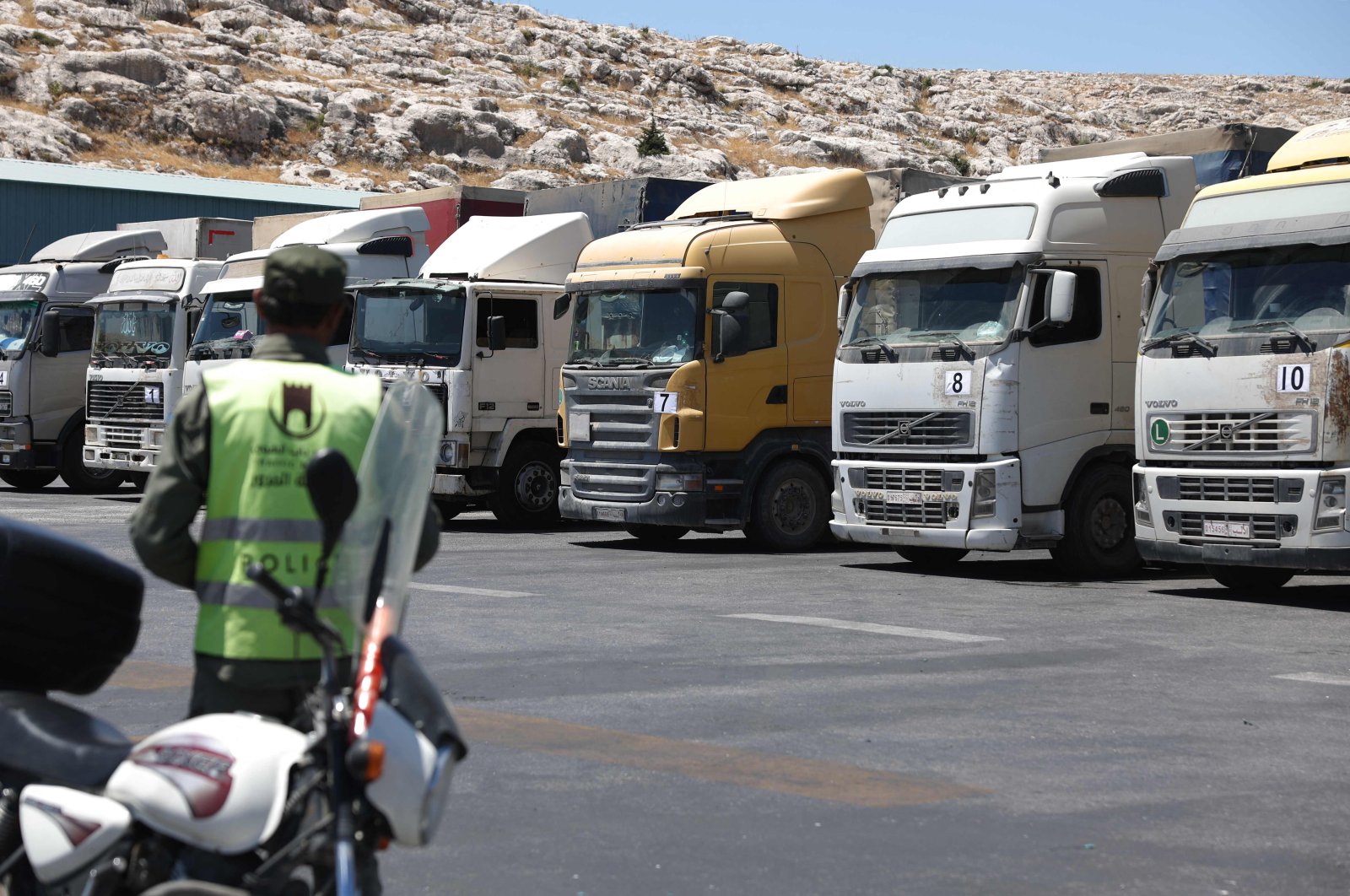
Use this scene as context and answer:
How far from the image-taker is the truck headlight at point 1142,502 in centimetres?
1423

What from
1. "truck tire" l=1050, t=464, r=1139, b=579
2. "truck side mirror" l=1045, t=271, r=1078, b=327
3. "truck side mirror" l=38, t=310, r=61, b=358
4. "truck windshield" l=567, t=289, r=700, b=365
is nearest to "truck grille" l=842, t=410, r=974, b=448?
"truck side mirror" l=1045, t=271, r=1078, b=327

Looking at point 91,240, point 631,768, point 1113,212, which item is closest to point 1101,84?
point 91,240

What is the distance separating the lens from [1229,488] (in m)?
13.6

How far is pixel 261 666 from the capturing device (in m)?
4.01

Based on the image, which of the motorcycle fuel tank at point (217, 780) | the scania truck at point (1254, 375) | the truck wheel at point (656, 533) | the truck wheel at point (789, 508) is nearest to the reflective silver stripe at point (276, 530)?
the motorcycle fuel tank at point (217, 780)

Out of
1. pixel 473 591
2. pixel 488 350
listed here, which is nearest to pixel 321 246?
pixel 488 350

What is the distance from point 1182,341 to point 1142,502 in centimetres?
136

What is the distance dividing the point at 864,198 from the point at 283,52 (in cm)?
7662

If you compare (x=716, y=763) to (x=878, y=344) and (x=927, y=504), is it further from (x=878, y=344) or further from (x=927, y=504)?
(x=878, y=344)

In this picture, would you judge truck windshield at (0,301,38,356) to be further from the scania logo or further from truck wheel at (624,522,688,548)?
the scania logo

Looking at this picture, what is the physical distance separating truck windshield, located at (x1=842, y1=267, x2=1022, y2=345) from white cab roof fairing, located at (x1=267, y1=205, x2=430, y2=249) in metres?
8.64

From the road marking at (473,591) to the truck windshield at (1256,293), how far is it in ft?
17.9

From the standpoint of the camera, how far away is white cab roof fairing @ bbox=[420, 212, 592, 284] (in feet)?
67.3

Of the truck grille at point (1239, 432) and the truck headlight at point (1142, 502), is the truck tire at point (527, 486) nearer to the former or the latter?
the truck headlight at point (1142, 502)
